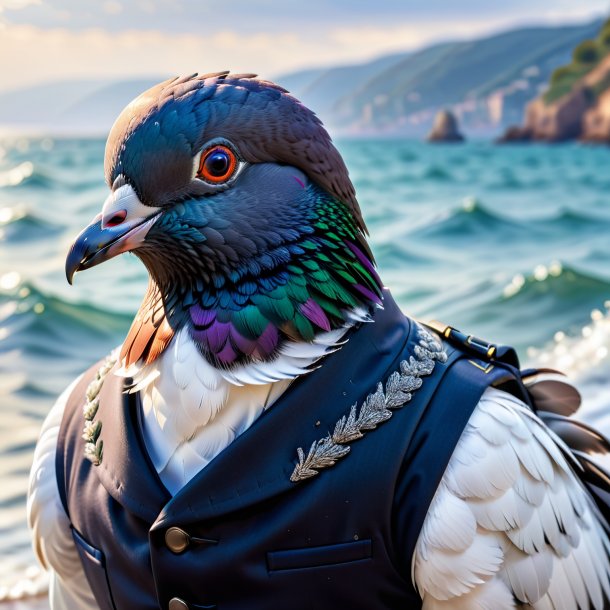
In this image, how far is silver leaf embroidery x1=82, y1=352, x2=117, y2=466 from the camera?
1205 mm

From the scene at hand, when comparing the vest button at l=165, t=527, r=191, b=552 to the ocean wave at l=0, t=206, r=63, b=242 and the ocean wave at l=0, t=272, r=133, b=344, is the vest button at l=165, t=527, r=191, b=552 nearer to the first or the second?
the ocean wave at l=0, t=272, r=133, b=344

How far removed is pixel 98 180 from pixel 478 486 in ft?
10.9

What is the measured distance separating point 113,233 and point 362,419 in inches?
15.1

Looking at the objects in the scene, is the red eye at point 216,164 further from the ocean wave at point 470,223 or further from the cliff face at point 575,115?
the cliff face at point 575,115

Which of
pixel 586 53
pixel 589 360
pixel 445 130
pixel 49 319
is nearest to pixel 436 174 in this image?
pixel 445 130

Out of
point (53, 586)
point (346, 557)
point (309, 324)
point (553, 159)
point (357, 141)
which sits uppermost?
point (309, 324)

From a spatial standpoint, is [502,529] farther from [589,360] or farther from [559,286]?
[559,286]

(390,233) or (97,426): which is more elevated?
(97,426)

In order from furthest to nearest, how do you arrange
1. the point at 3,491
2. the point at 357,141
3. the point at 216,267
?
the point at 357,141
the point at 3,491
the point at 216,267

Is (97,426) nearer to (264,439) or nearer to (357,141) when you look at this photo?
(264,439)

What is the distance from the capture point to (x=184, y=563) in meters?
1.09

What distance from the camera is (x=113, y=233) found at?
1015 millimetres

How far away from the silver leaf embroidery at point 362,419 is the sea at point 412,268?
1.37 m

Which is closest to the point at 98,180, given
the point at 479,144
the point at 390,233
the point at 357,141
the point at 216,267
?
the point at 390,233
